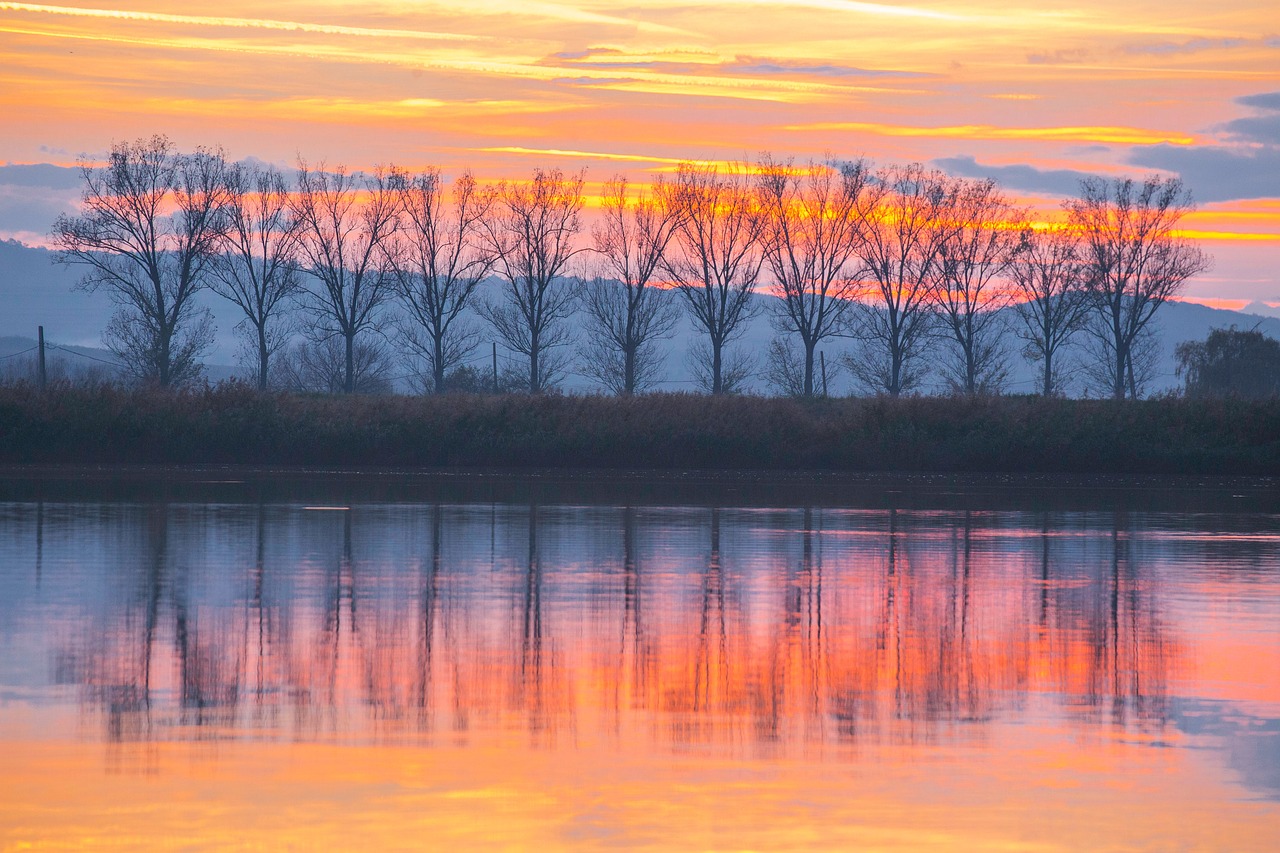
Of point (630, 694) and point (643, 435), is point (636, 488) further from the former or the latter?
point (630, 694)

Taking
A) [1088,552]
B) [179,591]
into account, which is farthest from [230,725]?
[1088,552]

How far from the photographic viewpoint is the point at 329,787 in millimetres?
7746

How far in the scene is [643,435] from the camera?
4072 centimetres

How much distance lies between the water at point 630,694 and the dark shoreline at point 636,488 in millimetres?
8578

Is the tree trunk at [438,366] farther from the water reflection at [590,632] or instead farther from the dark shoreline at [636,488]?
the water reflection at [590,632]

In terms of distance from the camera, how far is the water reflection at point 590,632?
947cm

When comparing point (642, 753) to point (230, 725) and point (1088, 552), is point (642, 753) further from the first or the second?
point (1088, 552)

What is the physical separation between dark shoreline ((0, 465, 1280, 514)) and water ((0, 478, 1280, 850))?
858 centimetres

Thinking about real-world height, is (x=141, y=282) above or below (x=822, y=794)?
above

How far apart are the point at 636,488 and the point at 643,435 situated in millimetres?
7711

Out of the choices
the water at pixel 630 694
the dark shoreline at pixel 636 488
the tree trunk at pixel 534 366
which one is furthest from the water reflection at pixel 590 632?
the tree trunk at pixel 534 366

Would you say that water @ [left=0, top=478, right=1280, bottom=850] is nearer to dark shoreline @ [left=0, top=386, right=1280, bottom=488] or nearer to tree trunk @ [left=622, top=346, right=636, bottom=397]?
dark shoreline @ [left=0, top=386, right=1280, bottom=488]

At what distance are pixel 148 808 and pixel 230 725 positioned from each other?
1.71 meters

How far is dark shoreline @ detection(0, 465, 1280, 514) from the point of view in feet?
93.6
